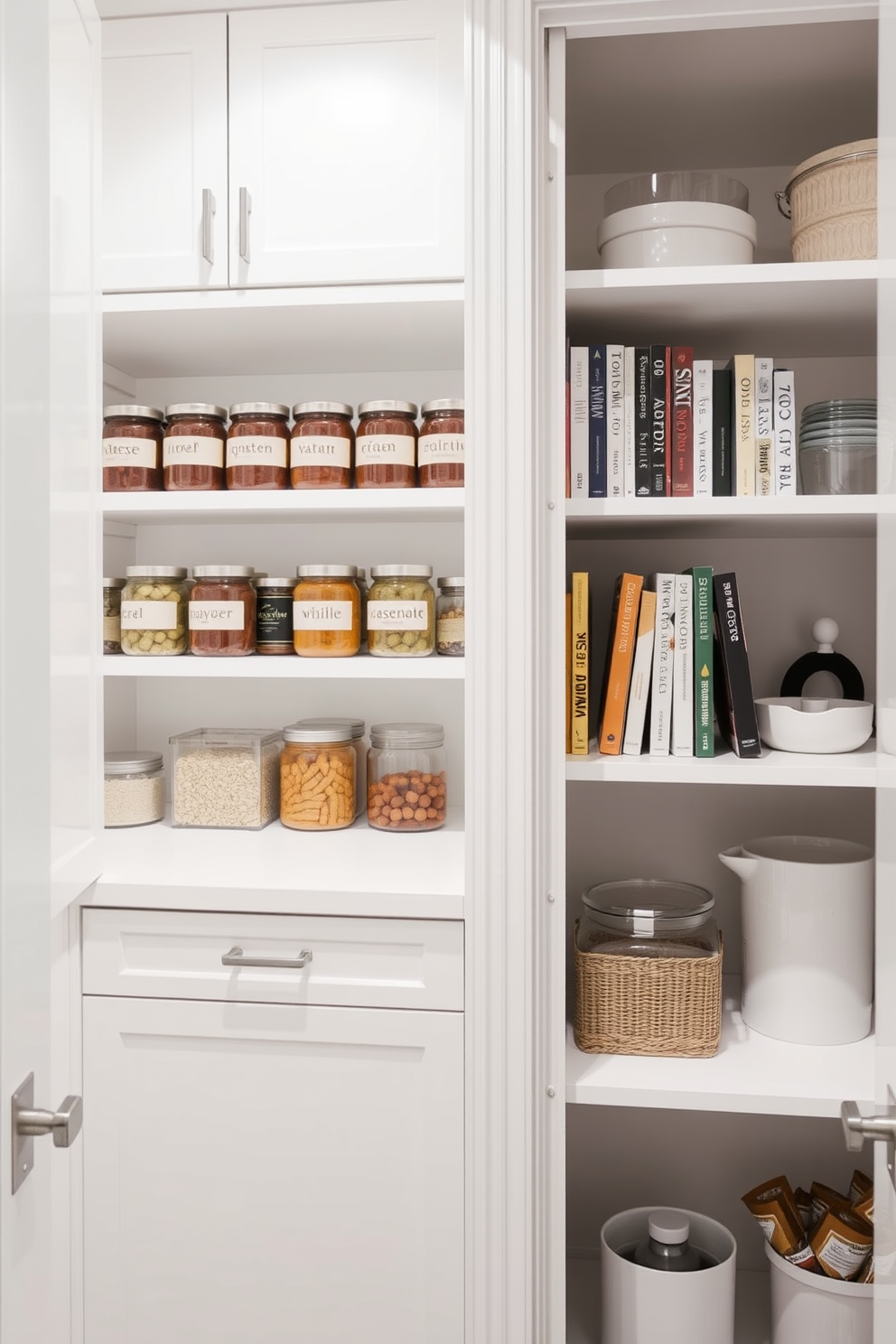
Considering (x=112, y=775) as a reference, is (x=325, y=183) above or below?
above

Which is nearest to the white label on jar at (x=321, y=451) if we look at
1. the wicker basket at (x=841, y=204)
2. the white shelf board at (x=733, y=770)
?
the white shelf board at (x=733, y=770)

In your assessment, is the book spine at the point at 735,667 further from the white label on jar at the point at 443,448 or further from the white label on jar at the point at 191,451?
the white label on jar at the point at 191,451

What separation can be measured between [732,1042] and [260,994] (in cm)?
69

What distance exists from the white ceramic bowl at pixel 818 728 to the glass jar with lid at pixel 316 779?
0.67 meters

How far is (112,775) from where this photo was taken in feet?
5.63

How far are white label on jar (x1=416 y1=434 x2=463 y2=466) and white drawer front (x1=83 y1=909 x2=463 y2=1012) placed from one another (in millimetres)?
671

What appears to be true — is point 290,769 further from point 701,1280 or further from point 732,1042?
point 701,1280

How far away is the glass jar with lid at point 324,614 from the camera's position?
1.58 metres

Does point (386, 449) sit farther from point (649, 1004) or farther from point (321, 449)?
point (649, 1004)

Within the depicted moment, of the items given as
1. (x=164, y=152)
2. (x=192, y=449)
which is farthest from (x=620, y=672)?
(x=164, y=152)

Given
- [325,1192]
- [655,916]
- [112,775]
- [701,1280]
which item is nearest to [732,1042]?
[655,916]

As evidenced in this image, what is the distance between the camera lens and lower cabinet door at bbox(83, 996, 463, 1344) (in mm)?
1341

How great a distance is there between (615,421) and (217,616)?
0.68m

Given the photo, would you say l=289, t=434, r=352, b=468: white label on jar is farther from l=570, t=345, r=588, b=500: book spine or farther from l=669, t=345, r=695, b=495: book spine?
l=669, t=345, r=695, b=495: book spine
